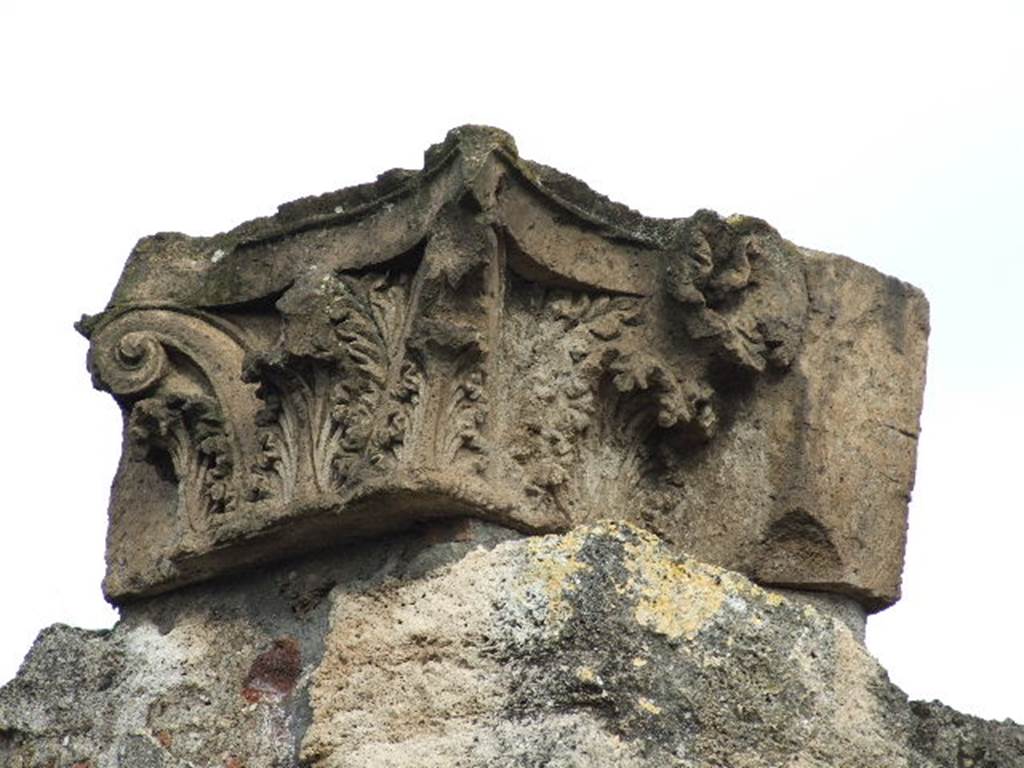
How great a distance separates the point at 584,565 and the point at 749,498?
994 millimetres

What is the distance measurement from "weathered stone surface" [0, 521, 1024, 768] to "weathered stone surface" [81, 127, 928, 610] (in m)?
0.20

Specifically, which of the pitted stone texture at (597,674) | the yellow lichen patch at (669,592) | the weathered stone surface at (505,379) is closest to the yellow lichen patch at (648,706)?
the pitted stone texture at (597,674)

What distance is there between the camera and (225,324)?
8.34 meters

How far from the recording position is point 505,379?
25.9ft

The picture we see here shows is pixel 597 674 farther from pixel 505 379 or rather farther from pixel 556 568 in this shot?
pixel 505 379

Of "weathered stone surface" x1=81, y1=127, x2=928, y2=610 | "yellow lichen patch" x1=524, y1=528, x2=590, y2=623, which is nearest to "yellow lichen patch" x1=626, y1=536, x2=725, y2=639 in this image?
"yellow lichen patch" x1=524, y1=528, x2=590, y2=623

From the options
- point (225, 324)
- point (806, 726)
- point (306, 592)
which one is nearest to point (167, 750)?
point (306, 592)

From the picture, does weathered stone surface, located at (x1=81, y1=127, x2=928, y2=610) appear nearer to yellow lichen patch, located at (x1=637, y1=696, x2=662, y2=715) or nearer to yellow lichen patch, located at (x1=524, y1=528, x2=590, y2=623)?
yellow lichen patch, located at (x1=524, y1=528, x2=590, y2=623)

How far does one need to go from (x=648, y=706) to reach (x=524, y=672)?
29 centimetres

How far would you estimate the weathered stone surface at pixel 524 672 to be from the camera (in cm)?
718

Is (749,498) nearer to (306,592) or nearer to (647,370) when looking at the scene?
(647,370)

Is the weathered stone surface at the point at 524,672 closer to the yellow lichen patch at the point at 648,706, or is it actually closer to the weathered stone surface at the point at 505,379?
the yellow lichen patch at the point at 648,706

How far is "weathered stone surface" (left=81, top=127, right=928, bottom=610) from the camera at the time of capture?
775 centimetres

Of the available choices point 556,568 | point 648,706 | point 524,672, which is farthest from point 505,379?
point 648,706
